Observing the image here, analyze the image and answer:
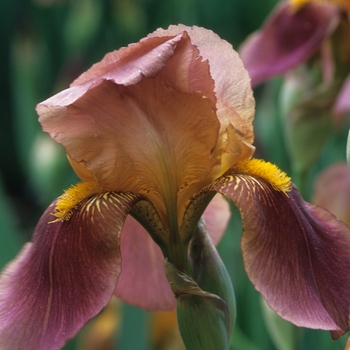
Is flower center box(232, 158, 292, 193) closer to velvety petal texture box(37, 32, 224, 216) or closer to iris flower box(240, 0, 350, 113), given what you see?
velvety petal texture box(37, 32, 224, 216)

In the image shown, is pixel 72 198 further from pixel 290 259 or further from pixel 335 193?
pixel 335 193

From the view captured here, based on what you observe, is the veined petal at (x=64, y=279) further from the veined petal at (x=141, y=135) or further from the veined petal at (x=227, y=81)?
the veined petal at (x=227, y=81)

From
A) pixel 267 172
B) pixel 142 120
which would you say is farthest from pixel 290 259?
pixel 142 120

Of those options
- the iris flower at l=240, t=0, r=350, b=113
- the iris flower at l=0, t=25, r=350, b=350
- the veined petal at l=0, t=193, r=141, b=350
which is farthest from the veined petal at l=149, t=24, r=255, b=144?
the iris flower at l=240, t=0, r=350, b=113

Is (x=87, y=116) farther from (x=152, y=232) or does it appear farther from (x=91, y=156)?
(x=152, y=232)

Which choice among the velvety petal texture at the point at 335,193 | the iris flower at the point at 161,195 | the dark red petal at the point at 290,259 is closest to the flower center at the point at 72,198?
the iris flower at the point at 161,195

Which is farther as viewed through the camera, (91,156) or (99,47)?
(99,47)

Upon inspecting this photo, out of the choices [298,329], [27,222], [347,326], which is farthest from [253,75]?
[27,222]
